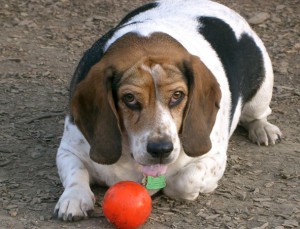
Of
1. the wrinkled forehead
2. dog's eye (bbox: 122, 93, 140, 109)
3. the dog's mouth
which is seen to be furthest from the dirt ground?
the wrinkled forehead

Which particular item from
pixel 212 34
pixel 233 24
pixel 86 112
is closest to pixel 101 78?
pixel 86 112

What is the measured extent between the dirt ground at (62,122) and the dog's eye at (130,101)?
2.66ft

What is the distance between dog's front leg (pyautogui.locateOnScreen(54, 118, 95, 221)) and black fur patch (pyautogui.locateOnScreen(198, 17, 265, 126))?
128 centimetres

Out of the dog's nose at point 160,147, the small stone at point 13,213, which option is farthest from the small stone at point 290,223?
the small stone at point 13,213

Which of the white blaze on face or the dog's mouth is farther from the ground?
the white blaze on face

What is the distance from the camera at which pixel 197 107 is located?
228 inches

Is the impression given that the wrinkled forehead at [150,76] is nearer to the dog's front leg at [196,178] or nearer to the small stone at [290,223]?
the dog's front leg at [196,178]

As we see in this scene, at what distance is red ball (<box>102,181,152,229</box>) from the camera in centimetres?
544

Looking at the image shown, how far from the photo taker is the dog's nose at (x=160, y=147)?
17.7ft

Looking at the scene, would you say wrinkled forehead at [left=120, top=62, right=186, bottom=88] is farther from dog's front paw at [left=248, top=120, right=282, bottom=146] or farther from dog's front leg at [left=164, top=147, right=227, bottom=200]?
dog's front paw at [left=248, top=120, right=282, bottom=146]

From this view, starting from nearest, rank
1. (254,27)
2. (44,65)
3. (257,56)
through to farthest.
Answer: (257,56) < (44,65) < (254,27)

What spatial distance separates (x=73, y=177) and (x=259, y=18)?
4.87m

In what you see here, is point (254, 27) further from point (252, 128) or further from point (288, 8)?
point (252, 128)

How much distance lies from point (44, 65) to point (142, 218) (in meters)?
3.78
